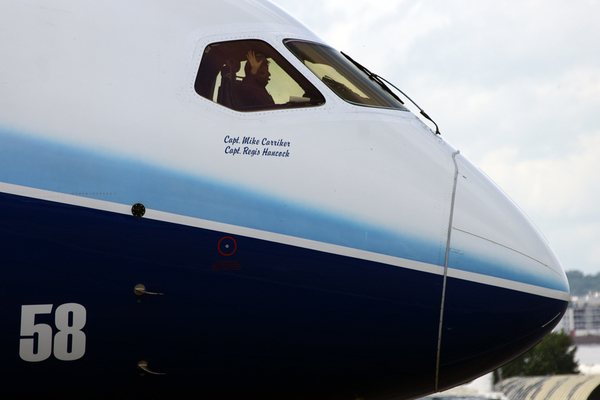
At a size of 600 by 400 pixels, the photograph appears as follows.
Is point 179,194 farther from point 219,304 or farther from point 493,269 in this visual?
point 493,269

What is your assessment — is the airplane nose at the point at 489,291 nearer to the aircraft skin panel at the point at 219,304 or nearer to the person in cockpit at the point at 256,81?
the aircraft skin panel at the point at 219,304

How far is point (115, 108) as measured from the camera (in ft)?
17.2

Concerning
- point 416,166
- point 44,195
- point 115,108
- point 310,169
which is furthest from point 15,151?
point 416,166

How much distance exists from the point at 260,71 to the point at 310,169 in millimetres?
1049

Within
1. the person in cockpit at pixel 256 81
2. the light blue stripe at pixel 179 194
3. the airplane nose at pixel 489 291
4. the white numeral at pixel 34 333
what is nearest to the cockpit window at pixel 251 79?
the person in cockpit at pixel 256 81

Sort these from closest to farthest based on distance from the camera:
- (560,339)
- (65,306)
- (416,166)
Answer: (65,306) < (416,166) < (560,339)

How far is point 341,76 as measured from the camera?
5.85m

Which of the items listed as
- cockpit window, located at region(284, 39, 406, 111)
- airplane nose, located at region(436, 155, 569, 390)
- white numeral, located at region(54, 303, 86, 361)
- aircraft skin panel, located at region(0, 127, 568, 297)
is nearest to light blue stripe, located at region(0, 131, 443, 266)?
aircraft skin panel, located at region(0, 127, 568, 297)

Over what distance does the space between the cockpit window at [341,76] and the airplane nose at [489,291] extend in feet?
3.62

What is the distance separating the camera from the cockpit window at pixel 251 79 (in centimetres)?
546

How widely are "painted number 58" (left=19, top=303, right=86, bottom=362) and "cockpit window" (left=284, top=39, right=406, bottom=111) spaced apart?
9.52 feet

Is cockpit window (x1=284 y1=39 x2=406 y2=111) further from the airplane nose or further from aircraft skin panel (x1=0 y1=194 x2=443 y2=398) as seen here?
aircraft skin panel (x1=0 y1=194 x2=443 y2=398)

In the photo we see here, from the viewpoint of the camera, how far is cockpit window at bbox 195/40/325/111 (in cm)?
546

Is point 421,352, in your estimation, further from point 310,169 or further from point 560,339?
point 560,339
